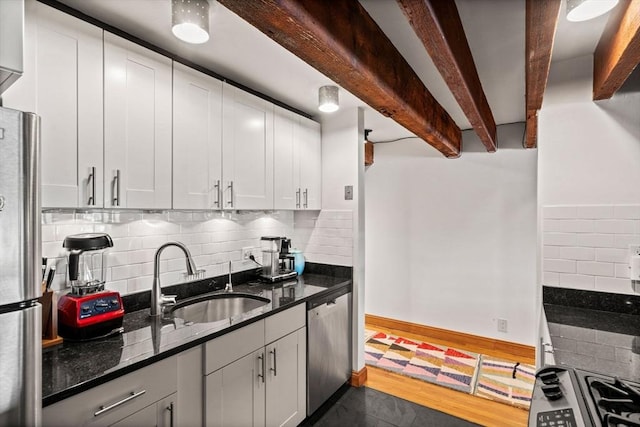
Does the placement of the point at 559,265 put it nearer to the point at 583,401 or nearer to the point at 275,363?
the point at 583,401

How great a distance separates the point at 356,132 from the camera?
2902 mm

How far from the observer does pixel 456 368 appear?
10.5ft

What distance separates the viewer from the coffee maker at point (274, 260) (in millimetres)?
2695

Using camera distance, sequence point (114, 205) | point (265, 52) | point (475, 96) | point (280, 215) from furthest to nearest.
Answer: point (280, 215) < point (475, 96) < point (265, 52) < point (114, 205)

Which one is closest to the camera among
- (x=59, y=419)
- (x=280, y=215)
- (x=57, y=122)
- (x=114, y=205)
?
(x=59, y=419)

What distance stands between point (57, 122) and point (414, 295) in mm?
3833

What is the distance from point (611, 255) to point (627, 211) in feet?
0.92

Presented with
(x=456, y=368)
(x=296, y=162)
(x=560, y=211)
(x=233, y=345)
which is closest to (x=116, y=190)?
(x=233, y=345)

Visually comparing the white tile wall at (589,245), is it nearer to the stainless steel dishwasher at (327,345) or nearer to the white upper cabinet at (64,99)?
the stainless steel dishwasher at (327,345)

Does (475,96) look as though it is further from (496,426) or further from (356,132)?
(496,426)

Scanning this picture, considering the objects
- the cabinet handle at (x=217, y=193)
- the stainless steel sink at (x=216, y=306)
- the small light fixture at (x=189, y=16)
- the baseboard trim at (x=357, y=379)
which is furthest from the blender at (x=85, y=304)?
the baseboard trim at (x=357, y=379)

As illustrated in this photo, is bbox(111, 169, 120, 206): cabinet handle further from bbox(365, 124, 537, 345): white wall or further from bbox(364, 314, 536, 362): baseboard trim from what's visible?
bbox(364, 314, 536, 362): baseboard trim

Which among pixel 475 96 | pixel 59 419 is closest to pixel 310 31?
pixel 475 96

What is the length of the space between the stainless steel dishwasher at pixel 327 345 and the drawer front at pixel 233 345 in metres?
0.52
